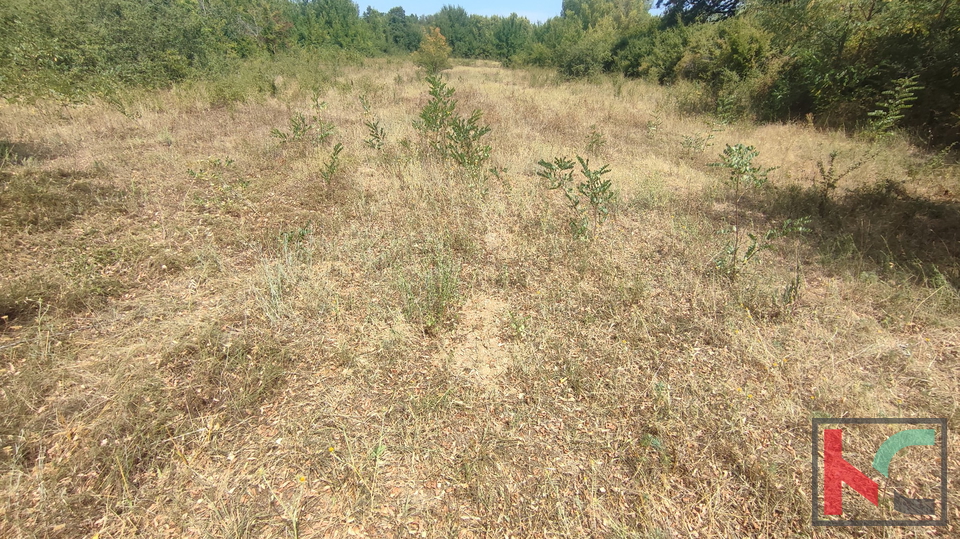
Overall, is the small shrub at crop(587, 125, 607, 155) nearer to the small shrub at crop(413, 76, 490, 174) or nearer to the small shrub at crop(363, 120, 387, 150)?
the small shrub at crop(413, 76, 490, 174)

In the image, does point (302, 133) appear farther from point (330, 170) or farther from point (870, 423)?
point (870, 423)

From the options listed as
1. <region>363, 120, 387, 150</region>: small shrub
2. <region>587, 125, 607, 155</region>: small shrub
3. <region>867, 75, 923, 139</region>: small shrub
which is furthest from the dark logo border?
<region>867, 75, 923, 139</region>: small shrub

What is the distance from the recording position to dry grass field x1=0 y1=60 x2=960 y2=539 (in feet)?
5.25

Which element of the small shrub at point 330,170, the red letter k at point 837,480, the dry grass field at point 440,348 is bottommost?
the red letter k at point 837,480

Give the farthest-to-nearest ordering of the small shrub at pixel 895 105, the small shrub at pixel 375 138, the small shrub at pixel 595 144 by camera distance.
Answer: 1. the small shrub at pixel 595 144
2. the small shrub at pixel 895 105
3. the small shrub at pixel 375 138

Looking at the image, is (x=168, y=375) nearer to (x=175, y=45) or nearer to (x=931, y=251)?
(x=931, y=251)

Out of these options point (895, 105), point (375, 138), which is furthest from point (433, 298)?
point (895, 105)

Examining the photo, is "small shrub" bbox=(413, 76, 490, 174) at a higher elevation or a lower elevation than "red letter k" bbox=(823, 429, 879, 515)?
higher

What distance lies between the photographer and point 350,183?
14.9 ft

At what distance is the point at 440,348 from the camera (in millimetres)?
2393

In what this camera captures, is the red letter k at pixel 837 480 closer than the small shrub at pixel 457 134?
Yes

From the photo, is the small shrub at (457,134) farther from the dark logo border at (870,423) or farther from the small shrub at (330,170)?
the dark logo border at (870,423)

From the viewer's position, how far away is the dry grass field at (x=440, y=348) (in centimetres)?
160

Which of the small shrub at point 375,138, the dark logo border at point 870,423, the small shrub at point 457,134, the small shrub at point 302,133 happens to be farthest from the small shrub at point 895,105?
the small shrub at point 302,133
